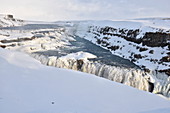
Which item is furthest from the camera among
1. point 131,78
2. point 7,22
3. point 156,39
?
point 7,22

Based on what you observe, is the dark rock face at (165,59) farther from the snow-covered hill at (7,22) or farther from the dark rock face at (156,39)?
the snow-covered hill at (7,22)

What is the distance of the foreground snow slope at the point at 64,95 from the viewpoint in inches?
179

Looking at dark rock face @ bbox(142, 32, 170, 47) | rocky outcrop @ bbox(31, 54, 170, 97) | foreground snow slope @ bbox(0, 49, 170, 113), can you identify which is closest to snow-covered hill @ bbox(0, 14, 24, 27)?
dark rock face @ bbox(142, 32, 170, 47)

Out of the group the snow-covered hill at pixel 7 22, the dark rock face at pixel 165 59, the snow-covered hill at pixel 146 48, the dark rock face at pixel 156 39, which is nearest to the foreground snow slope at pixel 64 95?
the snow-covered hill at pixel 146 48

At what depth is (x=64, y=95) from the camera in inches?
210

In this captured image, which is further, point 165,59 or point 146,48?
point 146,48

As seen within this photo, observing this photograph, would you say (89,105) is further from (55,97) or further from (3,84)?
(3,84)

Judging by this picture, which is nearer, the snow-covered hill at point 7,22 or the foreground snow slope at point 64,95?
the foreground snow slope at point 64,95

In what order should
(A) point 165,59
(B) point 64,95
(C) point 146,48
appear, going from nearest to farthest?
(B) point 64,95 < (A) point 165,59 < (C) point 146,48

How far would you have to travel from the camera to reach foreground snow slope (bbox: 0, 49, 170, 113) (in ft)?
15.0

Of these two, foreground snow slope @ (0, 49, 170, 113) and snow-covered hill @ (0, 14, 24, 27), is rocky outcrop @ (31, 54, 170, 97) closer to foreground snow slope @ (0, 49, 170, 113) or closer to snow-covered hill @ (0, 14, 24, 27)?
foreground snow slope @ (0, 49, 170, 113)

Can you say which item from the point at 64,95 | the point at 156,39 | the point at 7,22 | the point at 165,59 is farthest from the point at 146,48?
the point at 7,22

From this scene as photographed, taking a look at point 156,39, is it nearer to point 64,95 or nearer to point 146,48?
point 146,48

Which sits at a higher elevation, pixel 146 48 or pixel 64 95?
pixel 64 95
